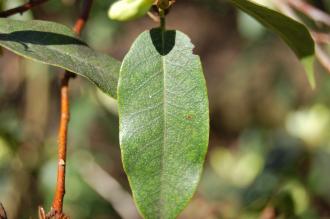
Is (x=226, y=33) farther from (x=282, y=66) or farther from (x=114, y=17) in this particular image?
(x=114, y=17)

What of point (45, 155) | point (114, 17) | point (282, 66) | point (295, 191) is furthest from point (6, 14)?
point (282, 66)

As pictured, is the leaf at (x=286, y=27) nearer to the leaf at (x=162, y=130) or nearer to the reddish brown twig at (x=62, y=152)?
the leaf at (x=162, y=130)

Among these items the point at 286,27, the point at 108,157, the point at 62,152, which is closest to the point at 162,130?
the point at 62,152

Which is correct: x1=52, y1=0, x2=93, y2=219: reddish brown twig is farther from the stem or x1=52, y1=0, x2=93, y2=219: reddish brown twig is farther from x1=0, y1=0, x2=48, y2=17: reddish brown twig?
x1=0, y1=0, x2=48, y2=17: reddish brown twig

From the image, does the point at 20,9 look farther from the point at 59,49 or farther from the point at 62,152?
the point at 62,152

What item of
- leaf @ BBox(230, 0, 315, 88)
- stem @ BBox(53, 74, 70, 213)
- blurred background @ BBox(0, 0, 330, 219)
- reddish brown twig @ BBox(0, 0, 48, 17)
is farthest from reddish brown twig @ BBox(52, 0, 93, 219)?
blurred background @ BBox(0, 0, 330, 219)
